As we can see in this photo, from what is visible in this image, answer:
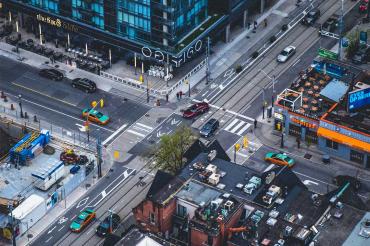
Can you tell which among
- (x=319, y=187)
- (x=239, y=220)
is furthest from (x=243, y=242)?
(x=319, y=187)

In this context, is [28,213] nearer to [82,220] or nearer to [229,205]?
[82,220]

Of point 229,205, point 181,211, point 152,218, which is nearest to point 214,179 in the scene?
point 181,211

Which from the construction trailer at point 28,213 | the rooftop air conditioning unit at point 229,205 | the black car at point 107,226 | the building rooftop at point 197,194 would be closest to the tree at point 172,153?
the building rooftop at point 197,194

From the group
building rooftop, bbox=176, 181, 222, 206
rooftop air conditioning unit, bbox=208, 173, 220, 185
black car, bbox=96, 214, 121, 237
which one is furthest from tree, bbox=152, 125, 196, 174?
black car, bbox=96, 214, 121, 237

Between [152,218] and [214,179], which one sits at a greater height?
[214,179]

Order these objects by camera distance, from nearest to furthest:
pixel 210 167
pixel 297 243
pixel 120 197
Result: pixel 297 243 → pixel 210 167 → pixel 120 197

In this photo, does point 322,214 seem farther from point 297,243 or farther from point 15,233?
point 15,233
